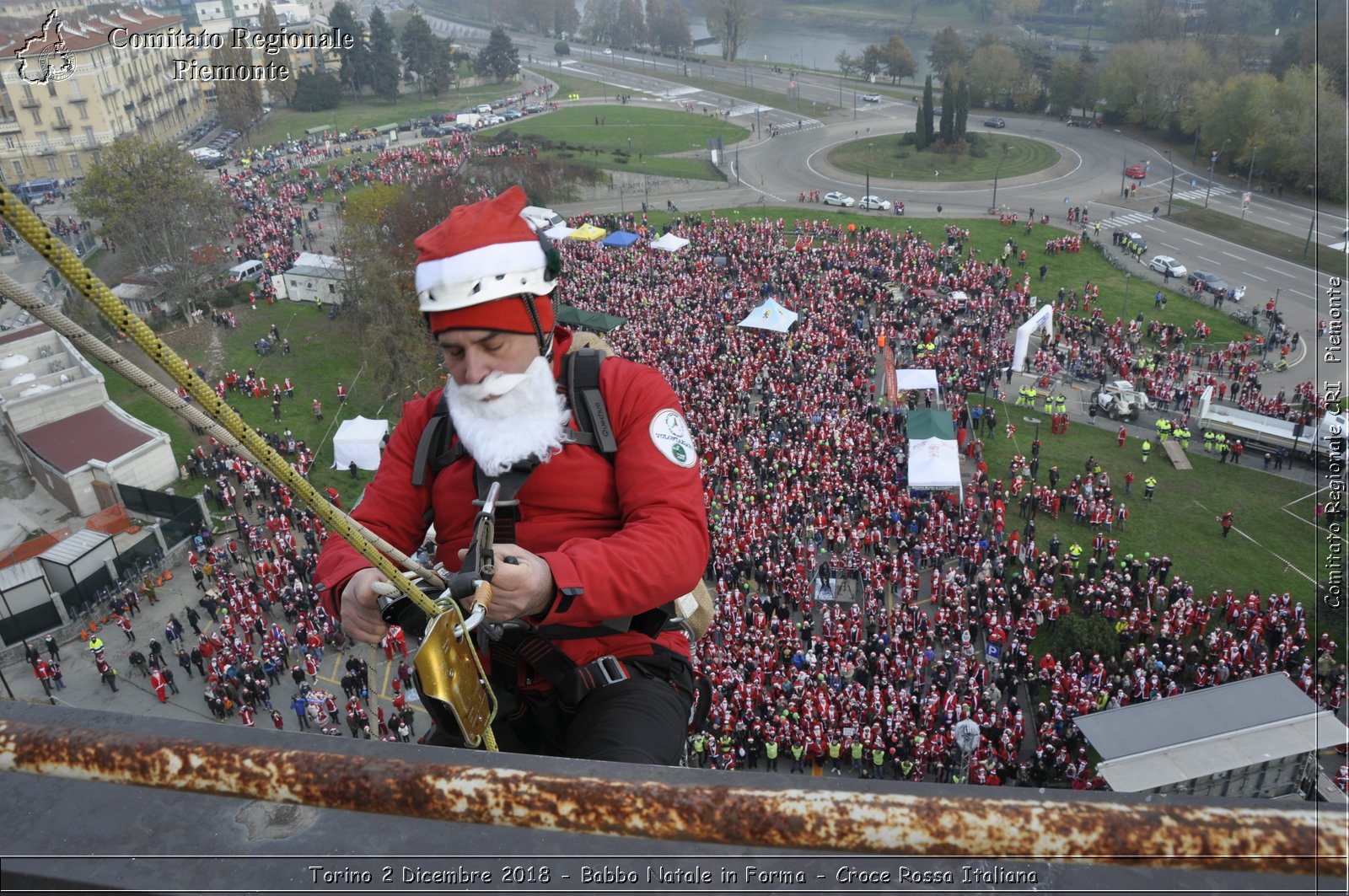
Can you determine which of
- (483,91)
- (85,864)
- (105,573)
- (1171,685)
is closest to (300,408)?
(105,573)

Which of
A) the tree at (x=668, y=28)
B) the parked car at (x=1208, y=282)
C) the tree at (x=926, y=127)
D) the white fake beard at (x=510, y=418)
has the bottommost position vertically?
the parked car at (x=1208, y=282)

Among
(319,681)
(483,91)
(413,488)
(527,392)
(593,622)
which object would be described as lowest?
(319,681)

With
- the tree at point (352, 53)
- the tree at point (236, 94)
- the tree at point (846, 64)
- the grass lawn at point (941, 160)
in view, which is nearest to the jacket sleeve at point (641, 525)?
the grass lawn at point (941, 160)

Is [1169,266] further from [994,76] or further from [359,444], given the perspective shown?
[994,76]

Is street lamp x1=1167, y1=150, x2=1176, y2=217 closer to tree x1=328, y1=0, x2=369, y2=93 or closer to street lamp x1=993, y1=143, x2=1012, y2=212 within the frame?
street lamp x1=993, y1=143, x2=1012, y2=212

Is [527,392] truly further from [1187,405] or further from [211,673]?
[1187,405]

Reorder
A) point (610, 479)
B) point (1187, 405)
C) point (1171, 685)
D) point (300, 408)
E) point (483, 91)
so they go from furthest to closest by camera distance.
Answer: point (483, 91) < point (300, 408) < point (1187, 405) < point (1171, 685) < point (610, 479)

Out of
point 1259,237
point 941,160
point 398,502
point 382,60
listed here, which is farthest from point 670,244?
point 382,60

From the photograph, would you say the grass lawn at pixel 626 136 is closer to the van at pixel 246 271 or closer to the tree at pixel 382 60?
the tree at pixel 382 60
